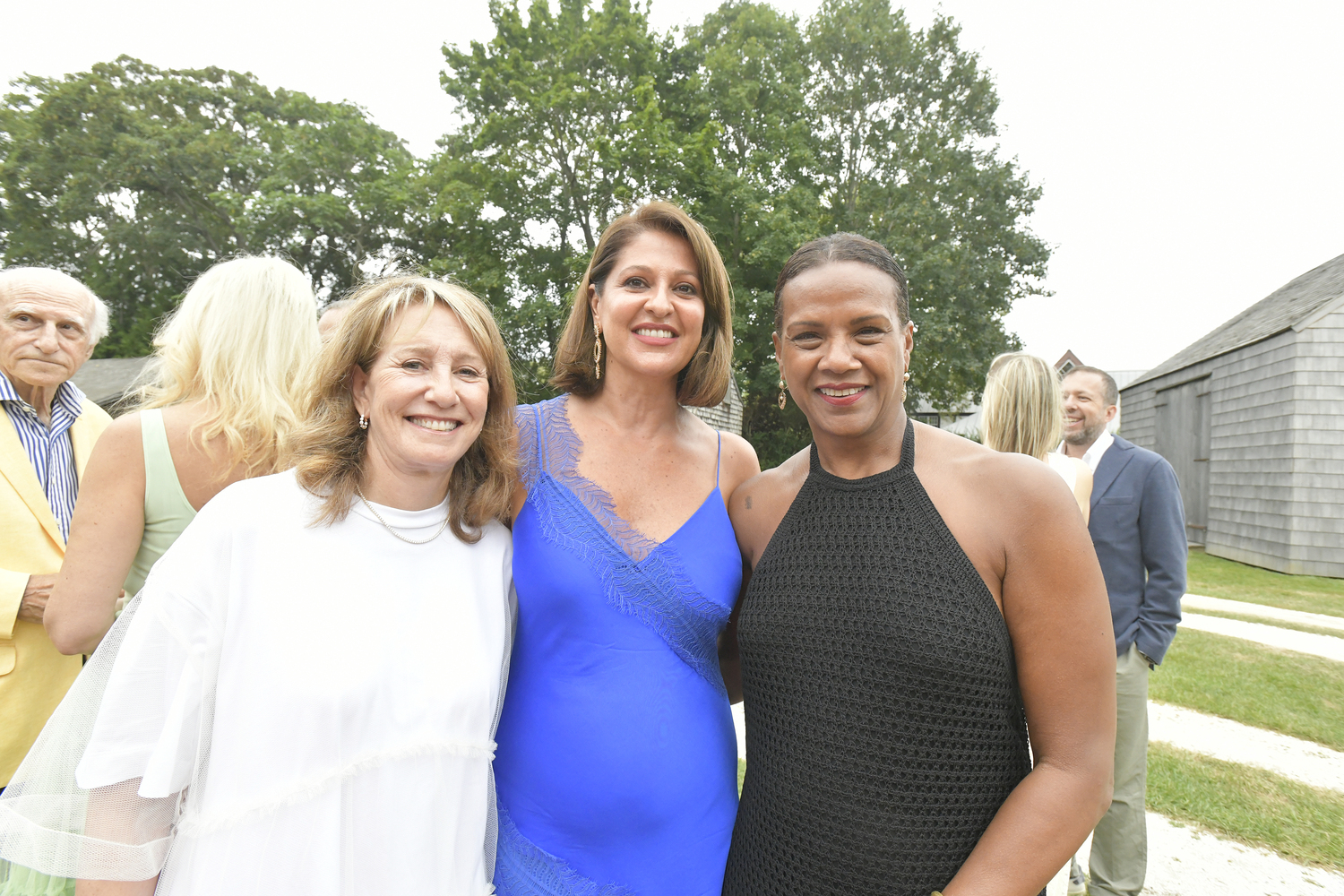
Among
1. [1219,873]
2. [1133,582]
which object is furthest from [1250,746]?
[1133,582]

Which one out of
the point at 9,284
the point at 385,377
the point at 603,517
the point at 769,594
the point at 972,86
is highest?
the point at 972,86

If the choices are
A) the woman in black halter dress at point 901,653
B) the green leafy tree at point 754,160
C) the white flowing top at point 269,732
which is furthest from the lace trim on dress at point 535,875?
the green leafy tree at point 754,160

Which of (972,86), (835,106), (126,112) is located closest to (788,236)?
(835,106)

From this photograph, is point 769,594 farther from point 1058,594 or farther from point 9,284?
point 9,284

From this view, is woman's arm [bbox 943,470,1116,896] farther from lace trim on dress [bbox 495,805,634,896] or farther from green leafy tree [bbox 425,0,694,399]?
green leafy tree [bbox 425,0,694,399]

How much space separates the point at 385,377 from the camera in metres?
1.63

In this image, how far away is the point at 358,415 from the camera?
1.73 m

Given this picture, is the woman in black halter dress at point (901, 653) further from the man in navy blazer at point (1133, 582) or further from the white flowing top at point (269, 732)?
the man in navy blazer at point (1133, 582)

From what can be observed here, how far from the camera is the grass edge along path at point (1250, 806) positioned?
12.5ft

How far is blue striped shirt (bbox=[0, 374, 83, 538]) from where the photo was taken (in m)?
2.36

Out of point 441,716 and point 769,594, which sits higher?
point 769,594

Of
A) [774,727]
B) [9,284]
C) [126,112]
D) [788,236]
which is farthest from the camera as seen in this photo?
[126,112]

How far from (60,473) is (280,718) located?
1.81 meters

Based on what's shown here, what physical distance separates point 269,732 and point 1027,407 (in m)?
3.72
